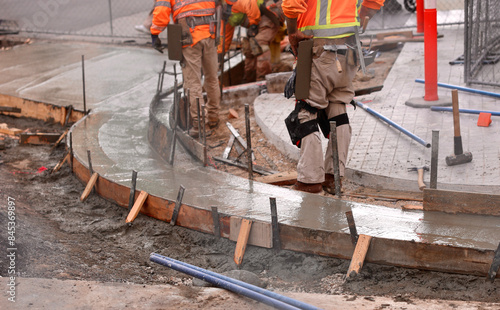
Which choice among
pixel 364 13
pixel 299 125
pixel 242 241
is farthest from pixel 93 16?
pixel 242 241

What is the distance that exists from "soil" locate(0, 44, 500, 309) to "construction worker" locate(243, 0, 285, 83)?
391cm

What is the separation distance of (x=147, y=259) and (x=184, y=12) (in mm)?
3607

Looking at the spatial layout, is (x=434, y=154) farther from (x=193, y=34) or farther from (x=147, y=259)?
(x=193, y=34)

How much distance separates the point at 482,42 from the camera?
918 centimetres

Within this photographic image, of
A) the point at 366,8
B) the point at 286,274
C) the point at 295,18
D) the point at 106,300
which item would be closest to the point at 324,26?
the point at 295,18

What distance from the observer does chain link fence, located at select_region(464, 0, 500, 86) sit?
8.08 m

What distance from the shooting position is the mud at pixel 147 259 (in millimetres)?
3971

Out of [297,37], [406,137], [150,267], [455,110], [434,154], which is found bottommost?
[150,267]

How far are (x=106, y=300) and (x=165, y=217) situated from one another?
1747mm

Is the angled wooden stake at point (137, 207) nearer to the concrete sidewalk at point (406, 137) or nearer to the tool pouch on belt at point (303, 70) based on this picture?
the tool pouch on belt at point (303, 70)

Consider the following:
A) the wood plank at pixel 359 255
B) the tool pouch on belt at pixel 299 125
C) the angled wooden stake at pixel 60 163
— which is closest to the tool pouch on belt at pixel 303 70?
the tool pouch on belt at pixel 299 125

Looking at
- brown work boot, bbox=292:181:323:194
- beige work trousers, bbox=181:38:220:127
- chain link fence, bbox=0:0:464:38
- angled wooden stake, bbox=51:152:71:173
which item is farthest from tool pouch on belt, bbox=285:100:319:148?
chain link fence, bbox=0:0:464:38

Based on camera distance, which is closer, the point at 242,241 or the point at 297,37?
the point at 242,241

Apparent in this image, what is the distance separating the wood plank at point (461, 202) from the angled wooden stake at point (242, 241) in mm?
1360
